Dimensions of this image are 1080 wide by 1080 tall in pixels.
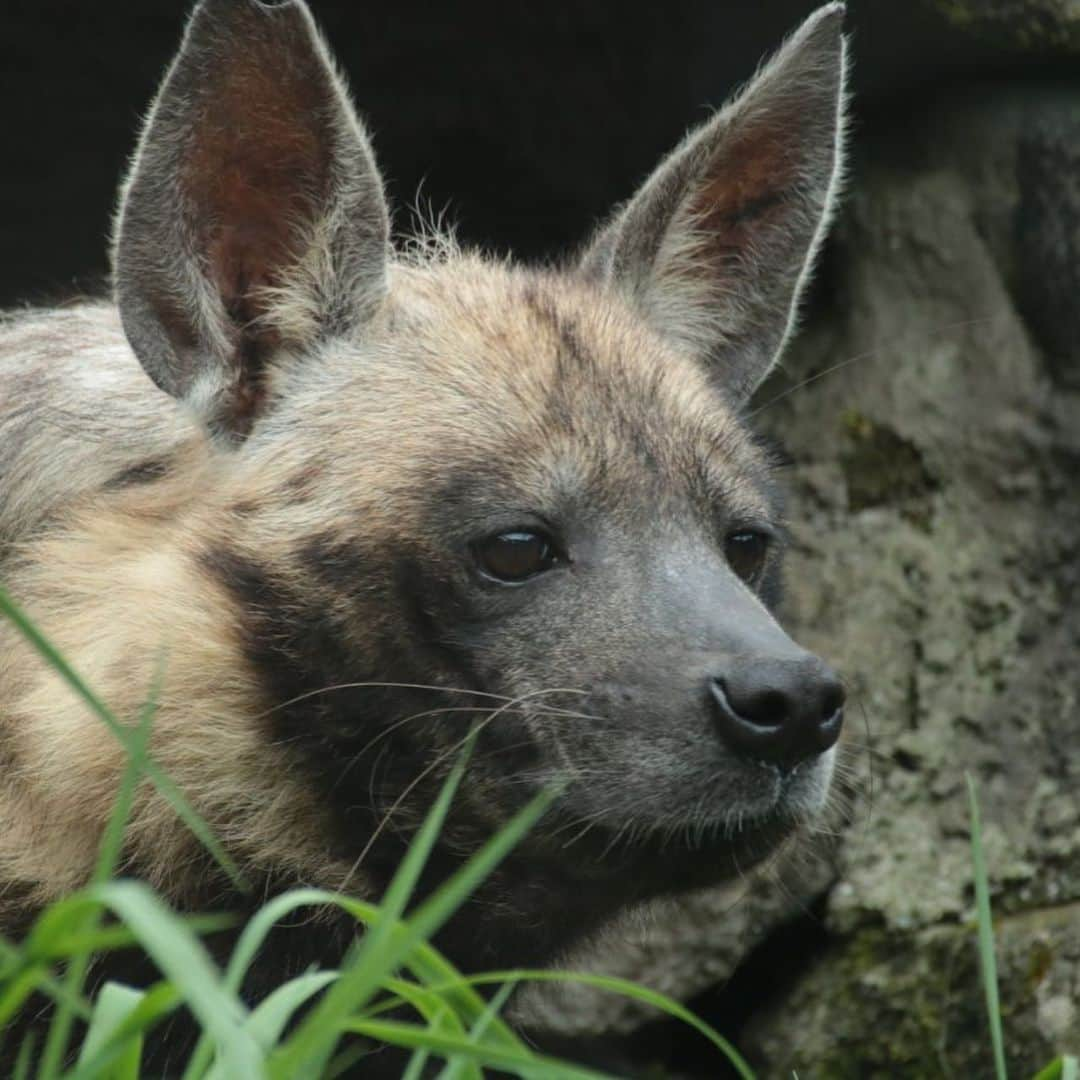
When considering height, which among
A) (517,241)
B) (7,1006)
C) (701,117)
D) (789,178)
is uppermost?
(7,1006)

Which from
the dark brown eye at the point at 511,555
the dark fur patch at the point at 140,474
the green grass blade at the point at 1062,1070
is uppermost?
the dark fur patch at the point at 140,474

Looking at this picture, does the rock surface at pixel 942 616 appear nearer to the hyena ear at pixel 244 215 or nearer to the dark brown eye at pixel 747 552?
the dark brown eye at pixel 747 552

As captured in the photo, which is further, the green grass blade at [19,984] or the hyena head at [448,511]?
the hyena head at [448,511]

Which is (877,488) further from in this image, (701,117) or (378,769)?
(378,769)

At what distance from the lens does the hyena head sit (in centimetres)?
322

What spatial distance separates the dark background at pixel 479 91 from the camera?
5.44 meters

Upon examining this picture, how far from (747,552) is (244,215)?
1229 mm

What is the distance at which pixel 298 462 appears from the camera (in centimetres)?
358

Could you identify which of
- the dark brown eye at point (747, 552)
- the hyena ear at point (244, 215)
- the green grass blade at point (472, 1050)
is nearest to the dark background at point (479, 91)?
the hyena ear at point (244, 215)

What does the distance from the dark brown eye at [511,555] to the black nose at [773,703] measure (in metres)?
0.44

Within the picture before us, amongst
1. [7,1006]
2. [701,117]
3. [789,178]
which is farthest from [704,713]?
[701,117]

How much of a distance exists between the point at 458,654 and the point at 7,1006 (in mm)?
1261

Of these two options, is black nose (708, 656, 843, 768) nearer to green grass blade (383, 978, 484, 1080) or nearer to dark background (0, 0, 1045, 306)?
green grass blade (383, 978, 484, 1080)

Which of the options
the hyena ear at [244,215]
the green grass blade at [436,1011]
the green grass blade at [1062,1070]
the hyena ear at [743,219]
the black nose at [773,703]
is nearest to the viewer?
the green grass blade at [436,1011]
